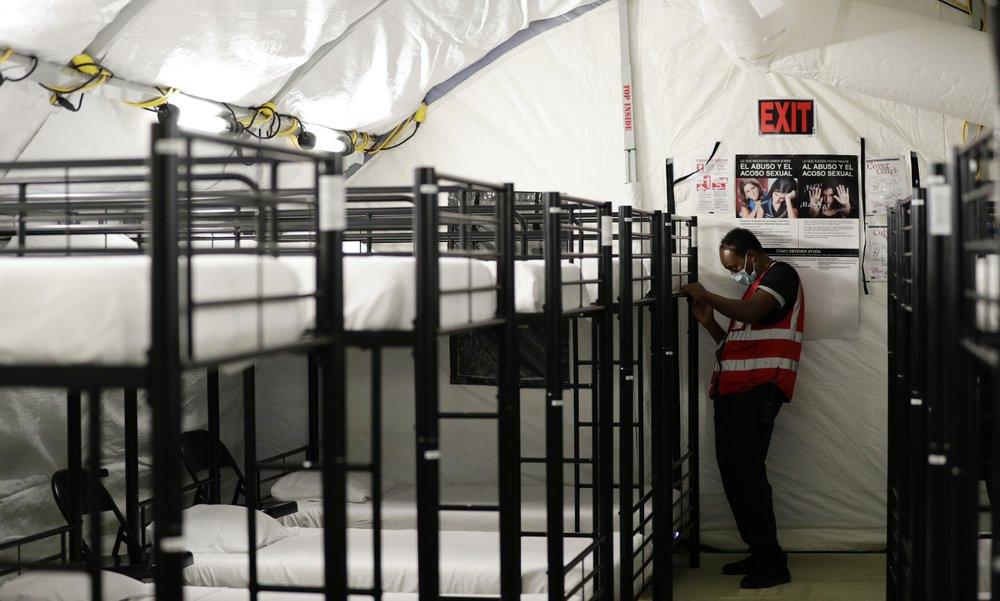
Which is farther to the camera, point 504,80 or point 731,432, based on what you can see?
point 504,80

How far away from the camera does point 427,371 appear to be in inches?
112

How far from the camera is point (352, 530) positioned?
212 inches

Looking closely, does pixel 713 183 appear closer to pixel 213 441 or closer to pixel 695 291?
pixel 695 291

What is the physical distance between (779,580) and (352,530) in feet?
7.45

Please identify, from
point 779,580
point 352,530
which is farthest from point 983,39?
point 352,530

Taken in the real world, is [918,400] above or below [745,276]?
below

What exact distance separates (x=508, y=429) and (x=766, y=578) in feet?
8.92

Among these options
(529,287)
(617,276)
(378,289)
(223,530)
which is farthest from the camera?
(617,276)

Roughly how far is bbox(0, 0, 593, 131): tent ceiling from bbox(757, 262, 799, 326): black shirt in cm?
196

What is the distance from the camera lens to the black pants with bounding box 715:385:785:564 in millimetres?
5602

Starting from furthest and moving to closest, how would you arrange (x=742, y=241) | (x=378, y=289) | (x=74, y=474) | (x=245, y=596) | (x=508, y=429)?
(x=742, y=241)
(x=74, y=474)
(x=245, y=596)
(x=508, y=429)
(x=378, y=289)

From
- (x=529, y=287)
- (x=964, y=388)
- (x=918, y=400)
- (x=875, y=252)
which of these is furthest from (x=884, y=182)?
(x=964, y=388)

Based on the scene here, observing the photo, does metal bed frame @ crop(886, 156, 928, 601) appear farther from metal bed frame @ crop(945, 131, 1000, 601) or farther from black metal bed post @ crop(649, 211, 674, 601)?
metal bed frame @ crop(945, 131, 1000, 601)

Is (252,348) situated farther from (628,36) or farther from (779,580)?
(628,36)
